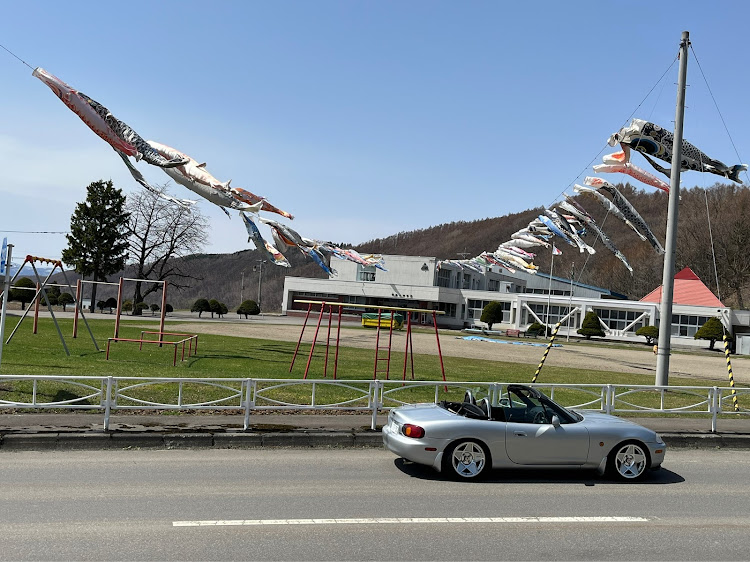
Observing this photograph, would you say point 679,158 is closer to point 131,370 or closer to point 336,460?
point 336,460

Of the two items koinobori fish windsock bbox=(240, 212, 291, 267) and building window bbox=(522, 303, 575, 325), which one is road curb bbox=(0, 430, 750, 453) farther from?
building window bbox=(522, 303, 575, 325)

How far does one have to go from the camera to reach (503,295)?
80188 mm

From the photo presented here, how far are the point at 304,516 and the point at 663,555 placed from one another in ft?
11.8

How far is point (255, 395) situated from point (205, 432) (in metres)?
1.11

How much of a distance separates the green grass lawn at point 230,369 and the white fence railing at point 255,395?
5cm

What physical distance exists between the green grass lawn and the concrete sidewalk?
130 centimetres

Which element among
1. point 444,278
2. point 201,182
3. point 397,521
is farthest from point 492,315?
point 397,521

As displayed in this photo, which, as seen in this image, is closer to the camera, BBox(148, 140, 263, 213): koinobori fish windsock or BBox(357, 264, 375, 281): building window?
BBox(148, 140, 263, 213): koinobori fish windsock

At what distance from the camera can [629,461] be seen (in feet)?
32.4

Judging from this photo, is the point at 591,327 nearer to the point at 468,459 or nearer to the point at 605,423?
the point at 605,423

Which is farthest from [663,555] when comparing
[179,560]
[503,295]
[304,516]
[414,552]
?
[503,295]

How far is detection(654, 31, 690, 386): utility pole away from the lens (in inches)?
778

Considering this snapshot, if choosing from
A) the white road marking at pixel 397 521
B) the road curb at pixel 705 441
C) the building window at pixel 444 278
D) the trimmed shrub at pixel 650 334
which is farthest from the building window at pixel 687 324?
the white road marking at pixel 397 521

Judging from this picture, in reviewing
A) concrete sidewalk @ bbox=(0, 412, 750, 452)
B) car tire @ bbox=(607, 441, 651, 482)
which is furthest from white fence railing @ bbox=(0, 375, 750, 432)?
car tire @ bbox=(607, 441, 651, 482)
